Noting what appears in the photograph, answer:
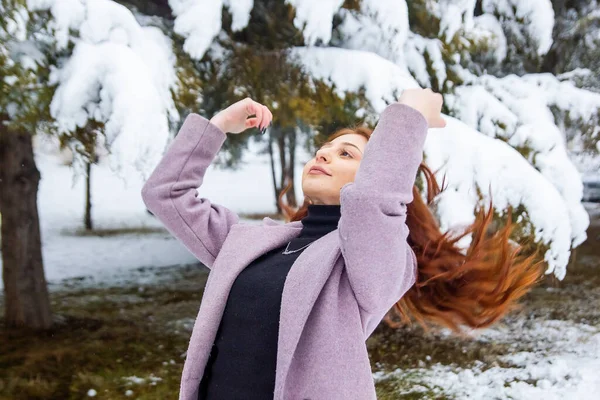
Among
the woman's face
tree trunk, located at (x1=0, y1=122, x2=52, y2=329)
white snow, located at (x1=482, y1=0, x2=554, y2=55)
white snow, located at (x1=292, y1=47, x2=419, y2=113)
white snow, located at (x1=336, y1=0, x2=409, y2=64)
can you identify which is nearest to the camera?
the woman's face

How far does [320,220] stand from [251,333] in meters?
0.35

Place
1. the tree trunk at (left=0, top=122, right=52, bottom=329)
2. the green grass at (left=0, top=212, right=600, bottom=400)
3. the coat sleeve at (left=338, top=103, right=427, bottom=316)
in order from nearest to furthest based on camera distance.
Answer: the coat sleeve at (left=338, top=103, right=427, bottom=316)
the green grass at (left=0, top=212, right=600, bottom=400)
the tree trunk at (left=0, top=122, right=52, bottom=329)

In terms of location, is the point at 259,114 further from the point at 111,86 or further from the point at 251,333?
the point at 111,86

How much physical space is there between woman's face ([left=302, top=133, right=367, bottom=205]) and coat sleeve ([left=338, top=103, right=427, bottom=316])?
9.2 inches

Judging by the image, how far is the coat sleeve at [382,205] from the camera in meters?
1.11

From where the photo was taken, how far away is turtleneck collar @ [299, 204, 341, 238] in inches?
56.0

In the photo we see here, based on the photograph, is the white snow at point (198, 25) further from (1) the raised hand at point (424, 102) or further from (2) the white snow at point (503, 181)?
(1) the raised hand at point (424, 102)

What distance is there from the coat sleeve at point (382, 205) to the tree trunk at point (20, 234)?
4.25 m

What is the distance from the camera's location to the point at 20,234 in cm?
466

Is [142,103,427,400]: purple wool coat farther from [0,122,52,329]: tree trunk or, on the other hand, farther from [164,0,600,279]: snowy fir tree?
[0,122,52,329]: tree trunk

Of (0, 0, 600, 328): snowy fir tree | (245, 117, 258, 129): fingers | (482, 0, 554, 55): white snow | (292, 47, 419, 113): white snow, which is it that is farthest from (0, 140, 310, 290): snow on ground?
(245, 117, 258, 129): fingers

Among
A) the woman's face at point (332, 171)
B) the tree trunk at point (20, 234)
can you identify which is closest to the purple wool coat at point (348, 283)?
the woman's face at point (332, 171)

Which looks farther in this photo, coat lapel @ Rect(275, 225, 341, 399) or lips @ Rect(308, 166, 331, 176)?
lips @ Rect(308, 166, 331, 176)

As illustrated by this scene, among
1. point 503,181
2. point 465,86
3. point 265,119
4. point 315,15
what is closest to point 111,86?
point 315,15
